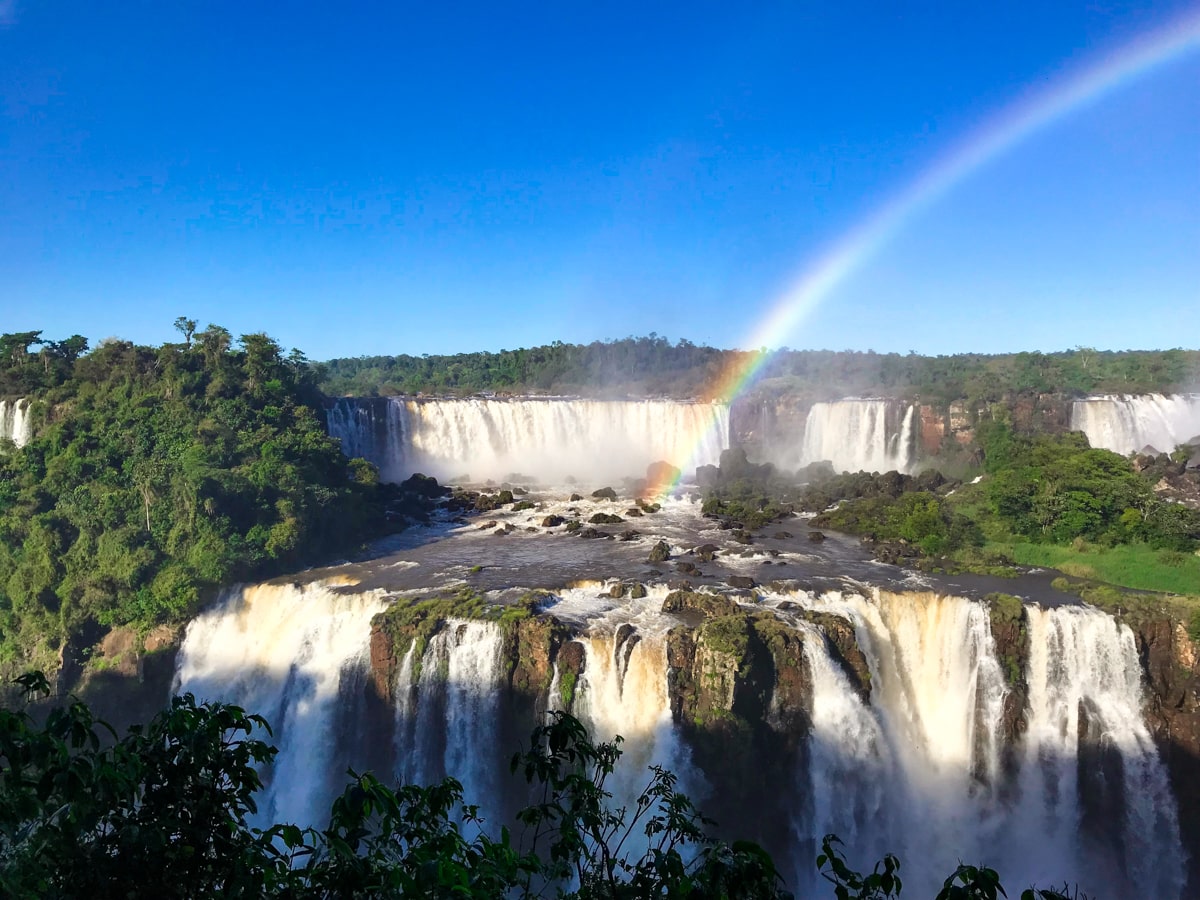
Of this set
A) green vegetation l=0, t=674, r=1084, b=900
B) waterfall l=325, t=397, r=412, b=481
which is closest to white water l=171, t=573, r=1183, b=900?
green vegetation l=0, t=674, r=1084, b=900

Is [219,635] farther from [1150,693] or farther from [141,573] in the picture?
[1150,693]

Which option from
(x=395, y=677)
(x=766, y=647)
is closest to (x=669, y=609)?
(x=766, y=647)

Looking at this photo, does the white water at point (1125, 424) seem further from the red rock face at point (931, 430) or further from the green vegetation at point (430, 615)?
the green vegetation at point (430, 615)

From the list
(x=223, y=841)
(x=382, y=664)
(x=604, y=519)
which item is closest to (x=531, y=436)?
(x=604, y=519)

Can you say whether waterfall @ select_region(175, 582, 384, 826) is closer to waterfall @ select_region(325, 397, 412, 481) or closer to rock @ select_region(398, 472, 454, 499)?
rock @ select_region(398, 472, 454, 499)

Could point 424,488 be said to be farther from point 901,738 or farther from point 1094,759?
point 1094,759
